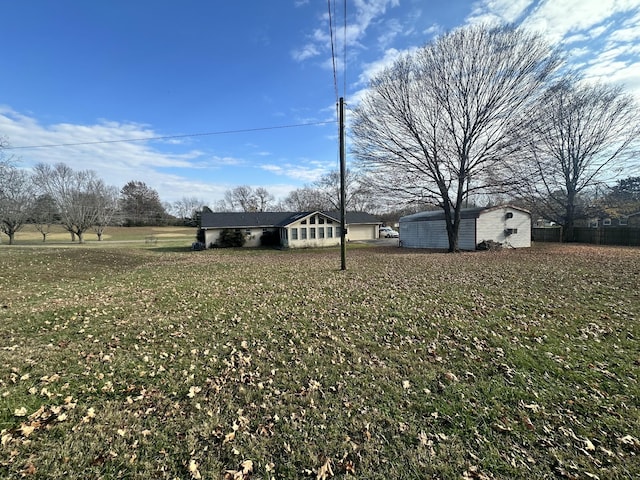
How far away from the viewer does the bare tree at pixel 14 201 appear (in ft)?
90.9

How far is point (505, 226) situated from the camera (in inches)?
915

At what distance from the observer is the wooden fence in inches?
900

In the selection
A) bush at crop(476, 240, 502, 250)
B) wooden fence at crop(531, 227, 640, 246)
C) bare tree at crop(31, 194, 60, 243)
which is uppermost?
bare tree at crop(31, 194, 60, 243)

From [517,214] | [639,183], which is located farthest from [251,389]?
[639,183]

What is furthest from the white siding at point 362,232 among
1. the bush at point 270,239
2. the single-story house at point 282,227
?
A: the bush at point 270,239

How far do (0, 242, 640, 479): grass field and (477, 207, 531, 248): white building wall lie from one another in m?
16.2

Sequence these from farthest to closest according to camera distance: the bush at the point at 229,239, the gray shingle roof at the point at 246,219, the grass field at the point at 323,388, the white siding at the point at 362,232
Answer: the white siding at the point at 362,232, the gray shingle roof at the point at 246,219, the bush at the point at 229,239, the grass field at the point at 323,388

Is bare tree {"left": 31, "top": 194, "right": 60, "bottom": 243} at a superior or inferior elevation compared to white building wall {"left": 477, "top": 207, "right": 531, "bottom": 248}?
superior

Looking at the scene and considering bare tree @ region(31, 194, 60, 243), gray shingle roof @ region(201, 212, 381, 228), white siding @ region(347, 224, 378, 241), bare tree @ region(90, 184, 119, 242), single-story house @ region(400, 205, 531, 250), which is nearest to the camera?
single-story house @ region(400, 205, 531, 250)

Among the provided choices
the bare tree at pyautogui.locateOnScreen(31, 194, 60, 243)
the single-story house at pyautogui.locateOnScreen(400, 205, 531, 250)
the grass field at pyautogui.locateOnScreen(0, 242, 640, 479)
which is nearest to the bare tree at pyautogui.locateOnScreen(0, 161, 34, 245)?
the bare tree at pyautogui.locateOnScreen(31, 194, 60, 243)

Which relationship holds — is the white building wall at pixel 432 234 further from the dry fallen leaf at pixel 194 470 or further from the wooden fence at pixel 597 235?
the dry fallen leaf at pixel 194 470

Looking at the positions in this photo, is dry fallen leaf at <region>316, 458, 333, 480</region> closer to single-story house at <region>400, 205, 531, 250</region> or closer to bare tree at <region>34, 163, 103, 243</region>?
single-story house at <region>400, 205, 531, 250</region>

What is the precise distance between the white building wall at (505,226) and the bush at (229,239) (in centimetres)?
2288

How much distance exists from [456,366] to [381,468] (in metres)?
2.23
